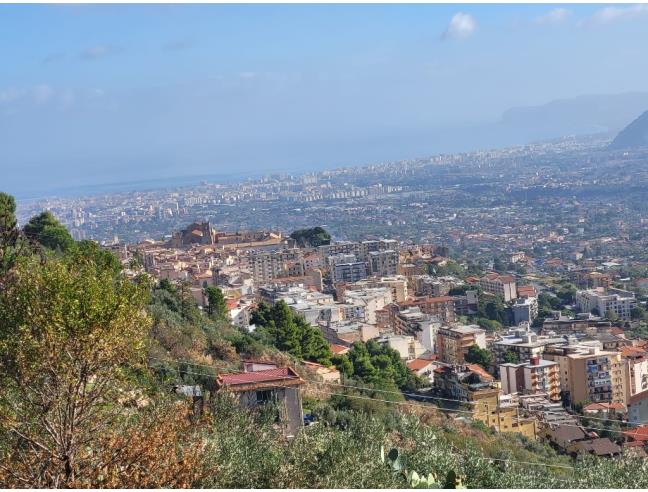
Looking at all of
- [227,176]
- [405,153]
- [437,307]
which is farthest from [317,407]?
[405,153]

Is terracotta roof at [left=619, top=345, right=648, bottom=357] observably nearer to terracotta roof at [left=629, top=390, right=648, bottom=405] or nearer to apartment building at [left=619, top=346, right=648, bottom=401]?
apartment building at [left=619, top=346, right=648, bottom=401]

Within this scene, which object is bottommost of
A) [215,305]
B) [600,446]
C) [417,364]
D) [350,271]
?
[350,271]

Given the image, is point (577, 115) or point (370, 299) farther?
point (577, 115)

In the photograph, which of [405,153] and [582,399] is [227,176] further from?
[582,399]

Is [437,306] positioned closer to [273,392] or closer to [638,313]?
[638,313]

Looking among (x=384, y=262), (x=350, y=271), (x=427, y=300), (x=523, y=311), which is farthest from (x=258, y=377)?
(x=384, y=262)

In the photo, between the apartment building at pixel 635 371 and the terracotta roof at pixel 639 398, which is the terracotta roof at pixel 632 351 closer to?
the apartment building at pixel 635 371
